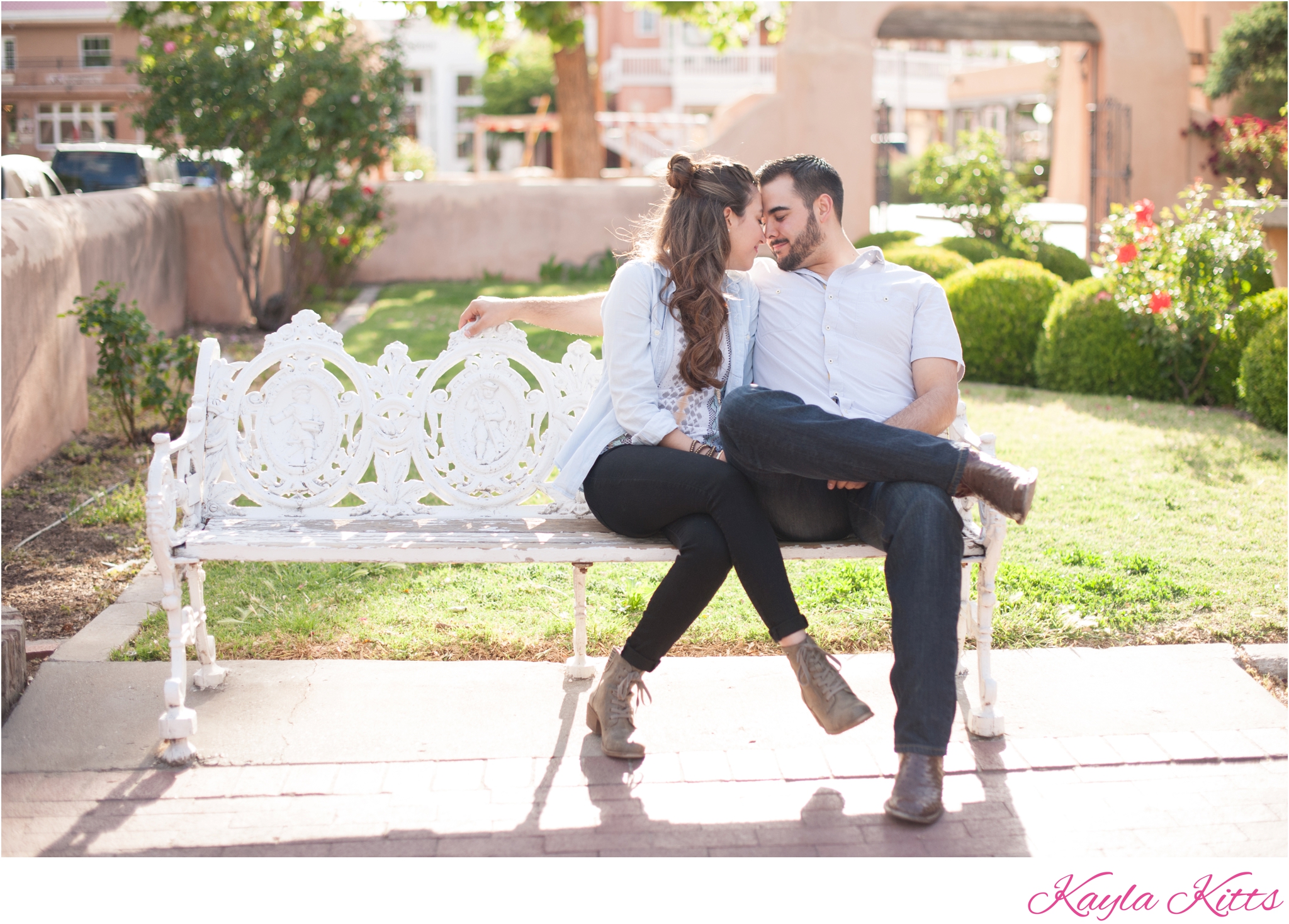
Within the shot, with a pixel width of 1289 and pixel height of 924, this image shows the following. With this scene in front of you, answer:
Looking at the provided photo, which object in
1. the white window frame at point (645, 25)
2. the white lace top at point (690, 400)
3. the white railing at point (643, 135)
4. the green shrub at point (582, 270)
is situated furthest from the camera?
the white window frame at point (645, 25)

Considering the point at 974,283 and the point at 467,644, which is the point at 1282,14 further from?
the point at 467,644

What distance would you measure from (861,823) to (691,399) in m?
1.36

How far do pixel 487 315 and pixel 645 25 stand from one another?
4100 cm

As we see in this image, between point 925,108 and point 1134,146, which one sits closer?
point 1134,146

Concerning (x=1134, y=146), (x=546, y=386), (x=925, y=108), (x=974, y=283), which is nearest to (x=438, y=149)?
(x=925, y=108)

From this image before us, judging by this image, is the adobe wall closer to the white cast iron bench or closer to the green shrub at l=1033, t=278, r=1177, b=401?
the white cast iron bench

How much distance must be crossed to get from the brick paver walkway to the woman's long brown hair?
1209 millimetres

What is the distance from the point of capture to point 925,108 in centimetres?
4591

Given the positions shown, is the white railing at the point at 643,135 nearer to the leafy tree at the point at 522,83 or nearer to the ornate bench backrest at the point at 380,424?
the leafy tree at the point at 522,83

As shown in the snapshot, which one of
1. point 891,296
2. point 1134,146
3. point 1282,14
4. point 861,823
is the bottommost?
point 861,823

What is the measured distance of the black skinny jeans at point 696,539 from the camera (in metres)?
3.17

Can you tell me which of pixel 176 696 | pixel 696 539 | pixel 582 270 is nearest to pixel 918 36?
pixel 582 270

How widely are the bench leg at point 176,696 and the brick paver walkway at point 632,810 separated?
66mm

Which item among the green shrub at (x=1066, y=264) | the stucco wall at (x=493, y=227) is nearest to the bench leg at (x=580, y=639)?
the green shrub at (x=1066, y=264)
